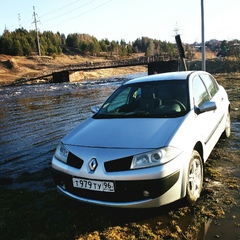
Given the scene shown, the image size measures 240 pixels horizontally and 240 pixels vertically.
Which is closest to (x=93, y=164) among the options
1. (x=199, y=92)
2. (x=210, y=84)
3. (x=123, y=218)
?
(x=123, y=218)

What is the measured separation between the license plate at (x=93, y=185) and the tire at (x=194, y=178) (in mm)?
944

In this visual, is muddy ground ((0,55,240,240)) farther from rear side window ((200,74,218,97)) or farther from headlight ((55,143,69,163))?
→ rear side window ((200,74,218,97))

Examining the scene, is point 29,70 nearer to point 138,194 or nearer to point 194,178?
point 194,178

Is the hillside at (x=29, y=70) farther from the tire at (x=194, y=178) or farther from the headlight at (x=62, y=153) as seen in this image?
the tire at (x=194, y=178)

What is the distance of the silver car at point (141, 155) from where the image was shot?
2.92 meters

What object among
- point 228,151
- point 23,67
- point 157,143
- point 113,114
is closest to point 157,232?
point 157,143

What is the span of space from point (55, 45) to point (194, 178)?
413 feet

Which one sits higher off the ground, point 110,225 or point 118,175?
point 118,175

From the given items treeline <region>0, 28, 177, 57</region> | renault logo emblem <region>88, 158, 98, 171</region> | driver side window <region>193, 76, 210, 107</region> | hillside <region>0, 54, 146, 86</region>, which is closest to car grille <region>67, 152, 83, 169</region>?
renault logo emblem <region>88, 158, 98, 171</region>

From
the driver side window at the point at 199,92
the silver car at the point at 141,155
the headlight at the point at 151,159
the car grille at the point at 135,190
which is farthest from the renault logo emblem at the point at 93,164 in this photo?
the driver side window at the point at 199,92

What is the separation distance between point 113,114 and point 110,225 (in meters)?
1.65

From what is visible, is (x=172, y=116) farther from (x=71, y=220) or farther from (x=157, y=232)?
(x=71, y=220)

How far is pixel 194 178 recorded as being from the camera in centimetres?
348

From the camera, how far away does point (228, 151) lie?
18.1 feet
